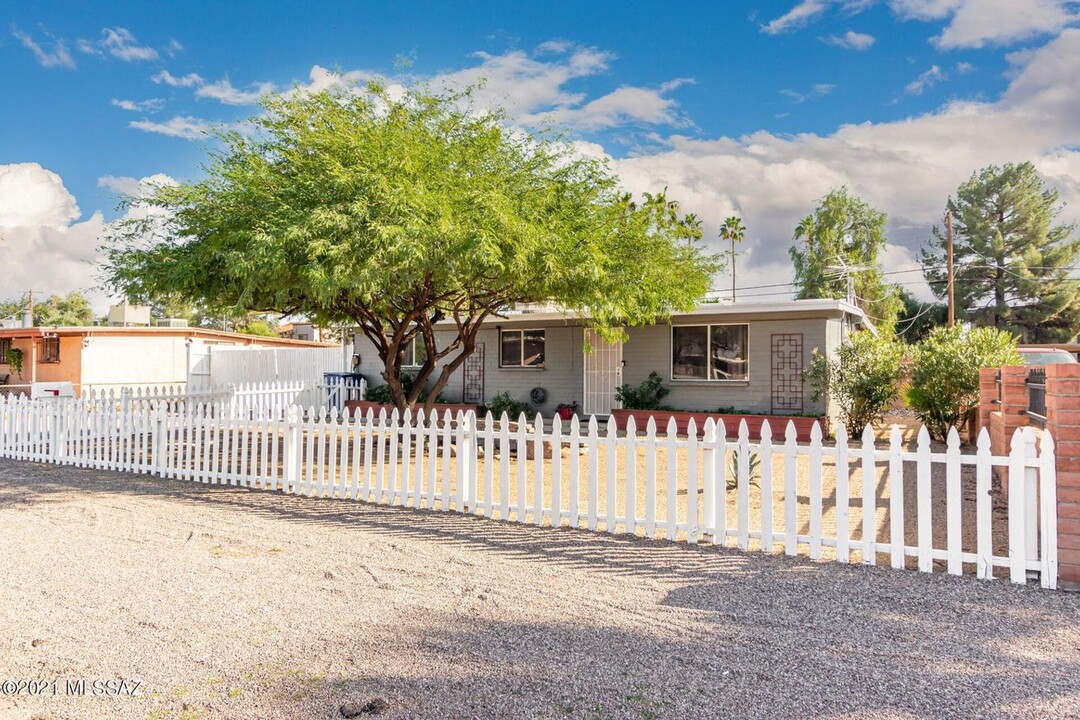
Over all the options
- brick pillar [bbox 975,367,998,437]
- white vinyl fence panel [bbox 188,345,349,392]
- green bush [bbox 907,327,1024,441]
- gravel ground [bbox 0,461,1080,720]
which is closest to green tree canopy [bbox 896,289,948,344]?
green bush [bbox 907,327,1024,441]

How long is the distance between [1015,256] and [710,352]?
30069 millimetres

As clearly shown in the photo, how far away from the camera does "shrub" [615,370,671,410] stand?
15.5m

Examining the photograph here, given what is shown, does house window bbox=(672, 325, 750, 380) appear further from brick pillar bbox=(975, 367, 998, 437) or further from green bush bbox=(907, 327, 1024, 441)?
brick pillar bbox=(975, 367, 998, 437)

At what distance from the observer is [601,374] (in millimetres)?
16438

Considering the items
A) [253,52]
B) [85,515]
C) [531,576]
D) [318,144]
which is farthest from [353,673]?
[253,52]

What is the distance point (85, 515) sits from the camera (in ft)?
22.7

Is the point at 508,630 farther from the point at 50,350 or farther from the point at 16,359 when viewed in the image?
the point at 16,359

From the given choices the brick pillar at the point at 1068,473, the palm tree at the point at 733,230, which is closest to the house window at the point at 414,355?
the brick pillar at the point at 1068,473

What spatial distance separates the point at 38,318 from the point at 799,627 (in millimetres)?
63254

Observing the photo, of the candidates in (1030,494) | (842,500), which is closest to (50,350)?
(842,500)

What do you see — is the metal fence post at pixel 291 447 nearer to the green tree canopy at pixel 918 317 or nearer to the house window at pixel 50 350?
the house window at pixel 50 350

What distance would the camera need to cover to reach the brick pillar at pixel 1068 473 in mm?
4441

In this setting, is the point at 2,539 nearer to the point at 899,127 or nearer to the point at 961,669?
the point at 961,669

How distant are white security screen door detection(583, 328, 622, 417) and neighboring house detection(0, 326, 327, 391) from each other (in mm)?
13750
